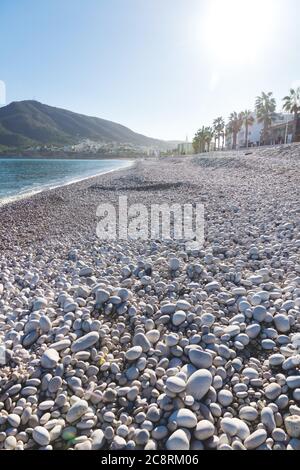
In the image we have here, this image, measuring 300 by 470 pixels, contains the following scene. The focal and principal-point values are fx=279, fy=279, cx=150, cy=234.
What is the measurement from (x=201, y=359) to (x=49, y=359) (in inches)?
52.2

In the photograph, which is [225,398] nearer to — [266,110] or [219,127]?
[266,110]

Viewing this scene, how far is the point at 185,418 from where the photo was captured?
1889 mm

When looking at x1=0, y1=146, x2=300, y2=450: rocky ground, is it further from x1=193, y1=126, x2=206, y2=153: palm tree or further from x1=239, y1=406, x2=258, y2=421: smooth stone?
x1=193, y1=126, x2=206, y2=153: palm tree

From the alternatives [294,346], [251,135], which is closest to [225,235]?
[294,346]

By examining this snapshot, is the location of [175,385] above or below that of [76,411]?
above

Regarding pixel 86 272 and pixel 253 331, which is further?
pixel 86 272

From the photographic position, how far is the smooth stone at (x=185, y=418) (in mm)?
1875

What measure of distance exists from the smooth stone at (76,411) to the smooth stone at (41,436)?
0.16 metres

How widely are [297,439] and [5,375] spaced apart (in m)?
2.29

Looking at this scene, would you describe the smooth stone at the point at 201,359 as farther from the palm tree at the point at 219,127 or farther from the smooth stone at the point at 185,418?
the palm tree at the point at 219,127

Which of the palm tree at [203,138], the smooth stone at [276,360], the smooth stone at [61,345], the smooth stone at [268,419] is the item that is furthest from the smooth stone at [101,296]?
the palm tree at [203,138]

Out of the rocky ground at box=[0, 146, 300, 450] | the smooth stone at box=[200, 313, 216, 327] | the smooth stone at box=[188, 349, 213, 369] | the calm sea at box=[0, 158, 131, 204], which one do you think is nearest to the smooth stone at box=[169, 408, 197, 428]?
the rocky ground at box=[0, 146, 300, 450]

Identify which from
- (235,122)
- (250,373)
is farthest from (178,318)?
(235,122)

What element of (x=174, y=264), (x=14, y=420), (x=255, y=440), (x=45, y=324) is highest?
(x=174, y=264)
